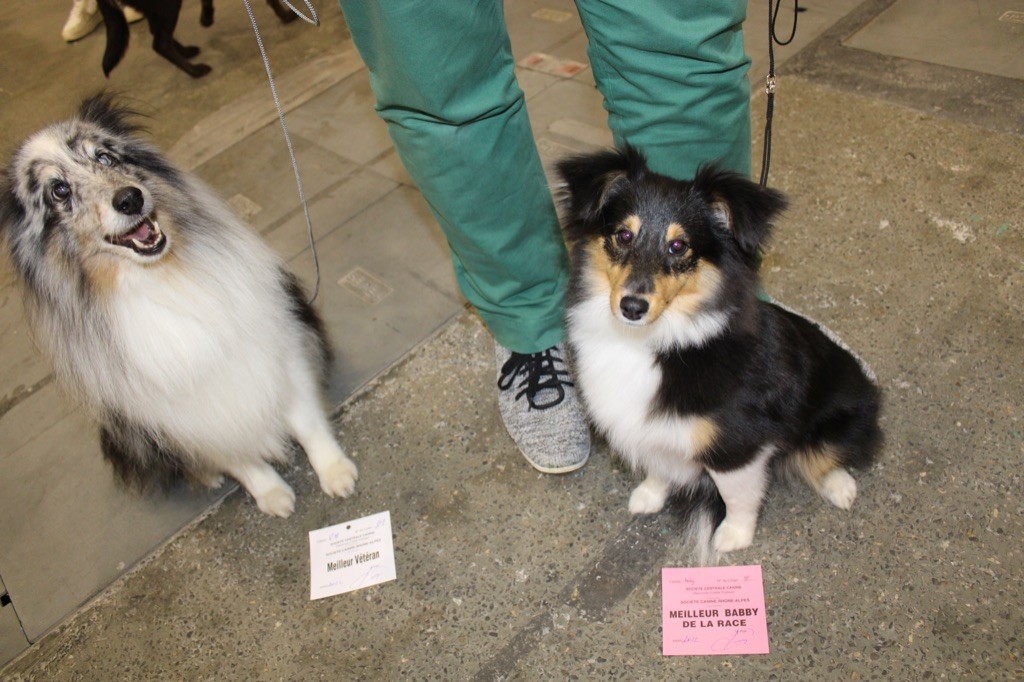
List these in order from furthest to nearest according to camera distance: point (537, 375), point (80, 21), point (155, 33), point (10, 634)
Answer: point (80, 21) → point (155, 33) → point (537, 375) → point (10, 634)

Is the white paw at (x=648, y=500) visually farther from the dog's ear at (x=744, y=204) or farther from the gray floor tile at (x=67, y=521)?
the gray floor tile at (x=67, y=521)

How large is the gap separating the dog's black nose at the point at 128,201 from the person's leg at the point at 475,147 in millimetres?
621

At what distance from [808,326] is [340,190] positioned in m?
2.36

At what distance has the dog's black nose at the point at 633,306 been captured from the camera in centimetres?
149

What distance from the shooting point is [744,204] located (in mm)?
1452

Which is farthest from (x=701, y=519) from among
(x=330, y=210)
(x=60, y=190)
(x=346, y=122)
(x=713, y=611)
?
(x=346, y=122)

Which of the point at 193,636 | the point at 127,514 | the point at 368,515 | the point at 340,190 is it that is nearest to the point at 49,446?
the point at 127,514

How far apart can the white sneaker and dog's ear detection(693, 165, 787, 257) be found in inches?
217

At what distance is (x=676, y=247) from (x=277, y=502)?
1420mm

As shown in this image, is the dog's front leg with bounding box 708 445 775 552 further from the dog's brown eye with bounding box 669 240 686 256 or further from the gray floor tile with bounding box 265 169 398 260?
the gray floor tile with bounding box 265 169 398 260

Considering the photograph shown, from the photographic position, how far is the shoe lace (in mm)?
2266

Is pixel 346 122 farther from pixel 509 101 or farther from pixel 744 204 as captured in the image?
pixel 744 204

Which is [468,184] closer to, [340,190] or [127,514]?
[127,514]
